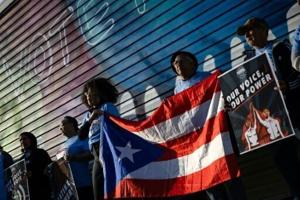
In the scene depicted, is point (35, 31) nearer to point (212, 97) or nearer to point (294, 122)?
point (212, 97)

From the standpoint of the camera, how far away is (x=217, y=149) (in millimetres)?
4082

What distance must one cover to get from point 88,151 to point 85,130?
1.73 ft

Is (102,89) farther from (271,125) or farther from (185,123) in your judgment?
(271,125)

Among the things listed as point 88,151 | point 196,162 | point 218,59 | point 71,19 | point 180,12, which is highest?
point 71,19

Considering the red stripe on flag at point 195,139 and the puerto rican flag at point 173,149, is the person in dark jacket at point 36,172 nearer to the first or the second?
the puerto rican flag at point 173,149

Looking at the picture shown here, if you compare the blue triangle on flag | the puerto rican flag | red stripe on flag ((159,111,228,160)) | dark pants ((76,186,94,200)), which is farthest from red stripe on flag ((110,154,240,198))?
dark pants ((76,186,94,200))

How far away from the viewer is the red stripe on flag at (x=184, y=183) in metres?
3.97

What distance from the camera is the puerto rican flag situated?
4.11 m

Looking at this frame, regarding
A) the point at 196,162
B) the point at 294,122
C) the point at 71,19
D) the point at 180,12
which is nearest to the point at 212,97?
the point at 196,162

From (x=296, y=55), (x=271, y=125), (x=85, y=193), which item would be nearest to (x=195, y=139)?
(x=271, y=125)

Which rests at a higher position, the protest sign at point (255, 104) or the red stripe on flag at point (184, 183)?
the protest sign at point (255, 104)

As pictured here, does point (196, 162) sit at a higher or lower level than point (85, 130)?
lower

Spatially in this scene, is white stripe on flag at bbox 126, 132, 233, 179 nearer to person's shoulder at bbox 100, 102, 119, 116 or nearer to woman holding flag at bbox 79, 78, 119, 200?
woman holding flag at bbox 79, 78, 119, 200

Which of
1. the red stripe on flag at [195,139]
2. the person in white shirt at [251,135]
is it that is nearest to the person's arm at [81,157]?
the red stripe on flag at [195,139]
